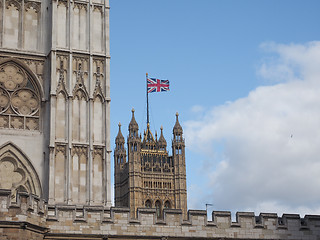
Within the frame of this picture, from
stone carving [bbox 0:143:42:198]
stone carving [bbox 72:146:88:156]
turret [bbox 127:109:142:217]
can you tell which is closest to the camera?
stone carving [bbox 0:143:42:198]

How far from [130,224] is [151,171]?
101394 mm

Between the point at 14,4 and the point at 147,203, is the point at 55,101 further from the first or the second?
the point at 147,203

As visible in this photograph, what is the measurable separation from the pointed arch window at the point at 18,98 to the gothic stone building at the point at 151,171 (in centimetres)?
8656

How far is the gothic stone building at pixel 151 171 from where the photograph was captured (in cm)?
11575

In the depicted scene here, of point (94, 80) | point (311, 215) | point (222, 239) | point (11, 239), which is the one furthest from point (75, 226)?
point (94, 80)

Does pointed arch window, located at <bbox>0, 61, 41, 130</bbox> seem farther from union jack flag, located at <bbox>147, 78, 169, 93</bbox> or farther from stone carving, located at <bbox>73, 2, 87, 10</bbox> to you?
union jack flag, located at <bbox>147, 78, 169, 93</bbox>

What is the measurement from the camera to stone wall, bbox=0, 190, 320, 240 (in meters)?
16.1

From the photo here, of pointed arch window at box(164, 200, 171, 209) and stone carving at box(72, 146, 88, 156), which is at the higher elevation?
pointed arch window at box(164, 200, 171, 209)

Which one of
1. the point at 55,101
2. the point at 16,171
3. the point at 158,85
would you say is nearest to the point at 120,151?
the point at 158,85

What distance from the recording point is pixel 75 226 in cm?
→ 1747

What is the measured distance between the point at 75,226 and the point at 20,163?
9.82 metres

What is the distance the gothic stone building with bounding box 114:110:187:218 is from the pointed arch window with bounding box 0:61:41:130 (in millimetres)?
86555

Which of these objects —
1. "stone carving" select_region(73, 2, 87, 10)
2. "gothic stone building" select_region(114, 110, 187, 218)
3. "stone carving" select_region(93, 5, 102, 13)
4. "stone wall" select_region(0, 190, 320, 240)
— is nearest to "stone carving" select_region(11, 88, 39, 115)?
"stone carving" select_region(73, 2, 87, 10)

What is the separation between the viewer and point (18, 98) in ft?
89.8
